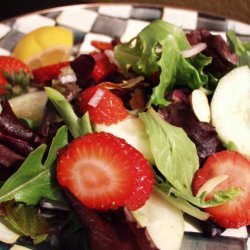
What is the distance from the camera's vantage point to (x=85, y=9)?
4.97ft

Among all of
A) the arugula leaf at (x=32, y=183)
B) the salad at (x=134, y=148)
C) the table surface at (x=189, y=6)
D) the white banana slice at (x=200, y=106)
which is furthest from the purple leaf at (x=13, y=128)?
the table surface at (x=189, y=6)

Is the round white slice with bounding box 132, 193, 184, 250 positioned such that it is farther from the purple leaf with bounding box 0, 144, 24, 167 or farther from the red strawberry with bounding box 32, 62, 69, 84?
the red strawberry with bounding box 32, 62, 69, 84

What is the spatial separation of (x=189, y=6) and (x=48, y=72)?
2.25 feet

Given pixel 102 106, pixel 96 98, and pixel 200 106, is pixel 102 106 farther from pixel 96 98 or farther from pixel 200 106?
pixel 200 106

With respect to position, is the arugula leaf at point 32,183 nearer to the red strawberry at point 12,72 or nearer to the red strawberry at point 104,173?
the red strawberry at point 104,173

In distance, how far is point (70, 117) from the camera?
97cm

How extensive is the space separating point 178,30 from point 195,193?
367 mm

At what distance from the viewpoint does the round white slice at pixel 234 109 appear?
1.00m

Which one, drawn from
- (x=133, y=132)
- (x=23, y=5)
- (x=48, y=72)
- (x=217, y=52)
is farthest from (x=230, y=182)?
(x=23, y=5)

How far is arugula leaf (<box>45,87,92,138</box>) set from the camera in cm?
94

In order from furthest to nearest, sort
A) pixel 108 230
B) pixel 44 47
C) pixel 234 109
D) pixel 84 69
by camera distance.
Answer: pixel 44 47 → pixel 84 69 → pixel 234 109 → pixel 108 230

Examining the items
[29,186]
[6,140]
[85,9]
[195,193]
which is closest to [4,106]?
[6,140]

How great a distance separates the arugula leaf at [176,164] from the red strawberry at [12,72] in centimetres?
40

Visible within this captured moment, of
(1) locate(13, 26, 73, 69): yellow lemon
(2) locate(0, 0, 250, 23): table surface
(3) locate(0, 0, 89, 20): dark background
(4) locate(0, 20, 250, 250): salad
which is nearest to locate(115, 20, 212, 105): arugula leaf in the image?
(4) locate(0, 20, 250, 250): salad
